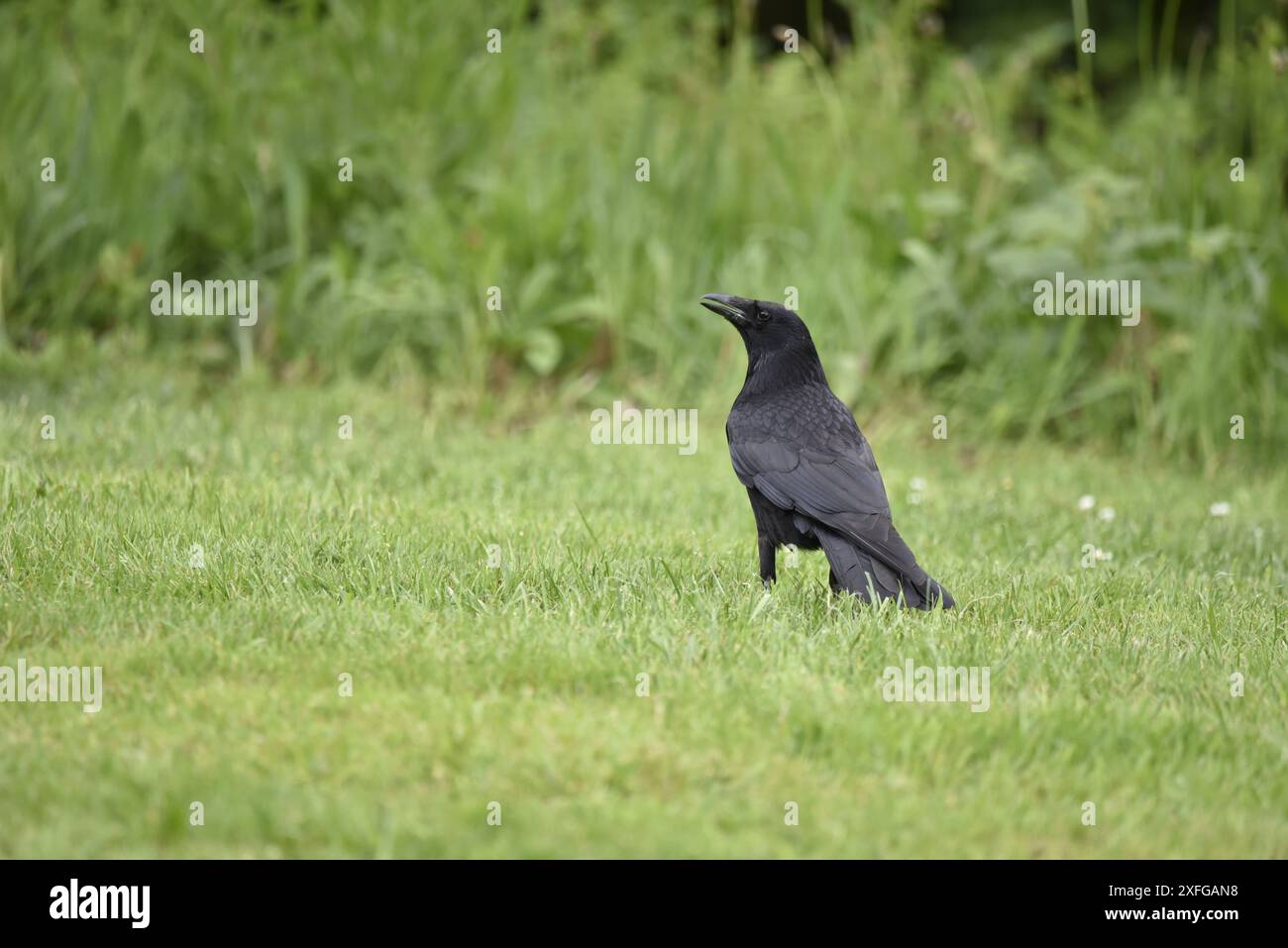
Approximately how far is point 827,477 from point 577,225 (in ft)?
13.4

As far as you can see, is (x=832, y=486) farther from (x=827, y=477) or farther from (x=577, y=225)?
(x=577, y=225)

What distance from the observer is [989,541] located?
575 cm

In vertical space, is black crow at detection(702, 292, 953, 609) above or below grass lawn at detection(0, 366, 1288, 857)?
→ above

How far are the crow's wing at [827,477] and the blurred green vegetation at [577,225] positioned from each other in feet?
9.74

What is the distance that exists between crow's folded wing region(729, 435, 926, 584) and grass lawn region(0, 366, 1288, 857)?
8.7 inches

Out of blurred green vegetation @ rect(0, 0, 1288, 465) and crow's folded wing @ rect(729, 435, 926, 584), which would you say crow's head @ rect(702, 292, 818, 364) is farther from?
blurred green vegetation @ rect(0, 0, 1288, 465)

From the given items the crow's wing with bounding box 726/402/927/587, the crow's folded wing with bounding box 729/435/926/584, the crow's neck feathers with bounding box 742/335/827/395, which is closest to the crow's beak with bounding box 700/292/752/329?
the crow's neck feathers with bounding box 742/335/827/395

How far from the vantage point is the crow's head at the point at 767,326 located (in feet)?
17.5

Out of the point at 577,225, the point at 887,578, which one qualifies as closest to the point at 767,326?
the point at 887,578

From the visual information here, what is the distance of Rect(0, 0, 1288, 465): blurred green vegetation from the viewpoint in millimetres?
7859

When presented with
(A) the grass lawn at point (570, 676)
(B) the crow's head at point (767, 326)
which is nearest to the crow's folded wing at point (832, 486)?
(A) the grass lawn at point (570, 676)

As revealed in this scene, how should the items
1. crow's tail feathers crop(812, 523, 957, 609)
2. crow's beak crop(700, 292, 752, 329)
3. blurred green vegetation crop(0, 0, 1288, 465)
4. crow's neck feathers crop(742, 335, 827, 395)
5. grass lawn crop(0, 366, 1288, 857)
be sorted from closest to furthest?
grass lawn crop(0, 366, 1288, 857)
crow's tail feathers crop(812, 523, 957, 609)
crow's neck feathers crop(742, 335, 827, 395)
crow's beak crop(700, 292, 752, 329)
blurred green vegetation crop(0, 0, 1288, 465)

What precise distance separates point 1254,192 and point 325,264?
→ 536 cm
